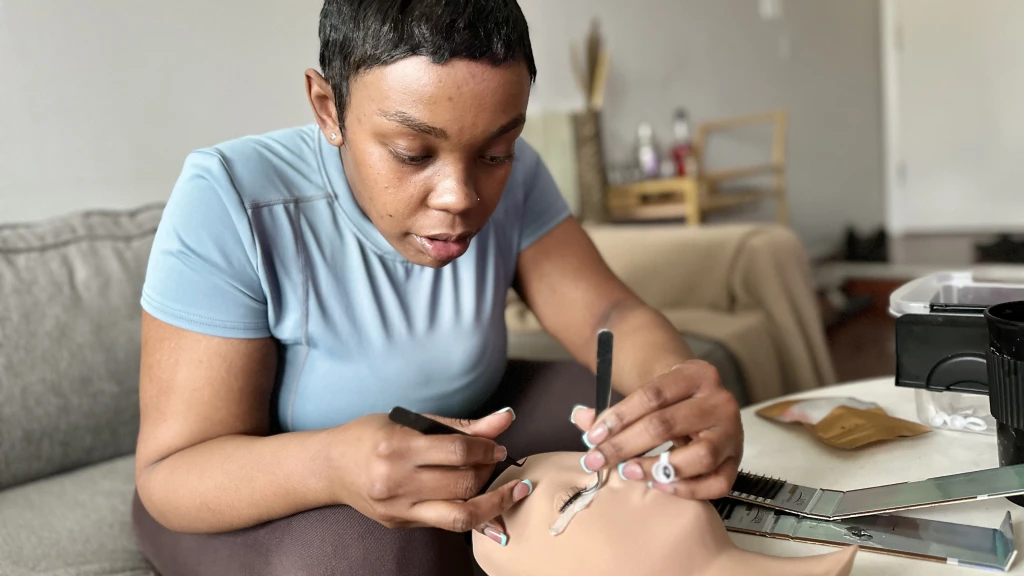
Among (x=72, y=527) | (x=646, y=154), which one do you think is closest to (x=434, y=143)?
(x=72, y=527)

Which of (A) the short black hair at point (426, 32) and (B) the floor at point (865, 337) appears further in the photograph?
(B) the floor at point (865, 337)

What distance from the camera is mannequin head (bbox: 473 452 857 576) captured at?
621 mm

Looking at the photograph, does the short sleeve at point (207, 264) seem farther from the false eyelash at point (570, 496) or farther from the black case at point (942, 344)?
the black case at point (942, 344)

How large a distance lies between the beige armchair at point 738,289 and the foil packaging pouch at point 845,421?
944 mm

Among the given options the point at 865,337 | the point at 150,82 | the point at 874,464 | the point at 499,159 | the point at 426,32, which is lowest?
the point at 865,337

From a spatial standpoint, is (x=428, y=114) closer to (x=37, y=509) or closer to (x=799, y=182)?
(x=37, y=509)

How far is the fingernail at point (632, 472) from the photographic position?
2.09 ft

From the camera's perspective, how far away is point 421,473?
61 cm

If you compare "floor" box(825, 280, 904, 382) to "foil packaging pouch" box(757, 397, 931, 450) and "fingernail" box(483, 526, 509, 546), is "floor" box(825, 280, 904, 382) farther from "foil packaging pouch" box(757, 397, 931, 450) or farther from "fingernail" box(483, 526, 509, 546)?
"fingernail" box(483, 526, 509, 546)

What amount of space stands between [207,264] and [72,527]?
55cm

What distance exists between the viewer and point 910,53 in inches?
210

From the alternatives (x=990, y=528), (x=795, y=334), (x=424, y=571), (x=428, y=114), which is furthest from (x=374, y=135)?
(x=795, y=334)

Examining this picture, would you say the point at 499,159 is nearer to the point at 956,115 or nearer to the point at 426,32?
the point at 426,32

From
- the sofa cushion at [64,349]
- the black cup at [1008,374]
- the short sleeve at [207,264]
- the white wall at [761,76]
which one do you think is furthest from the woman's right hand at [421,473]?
the white wall at [761,76]
